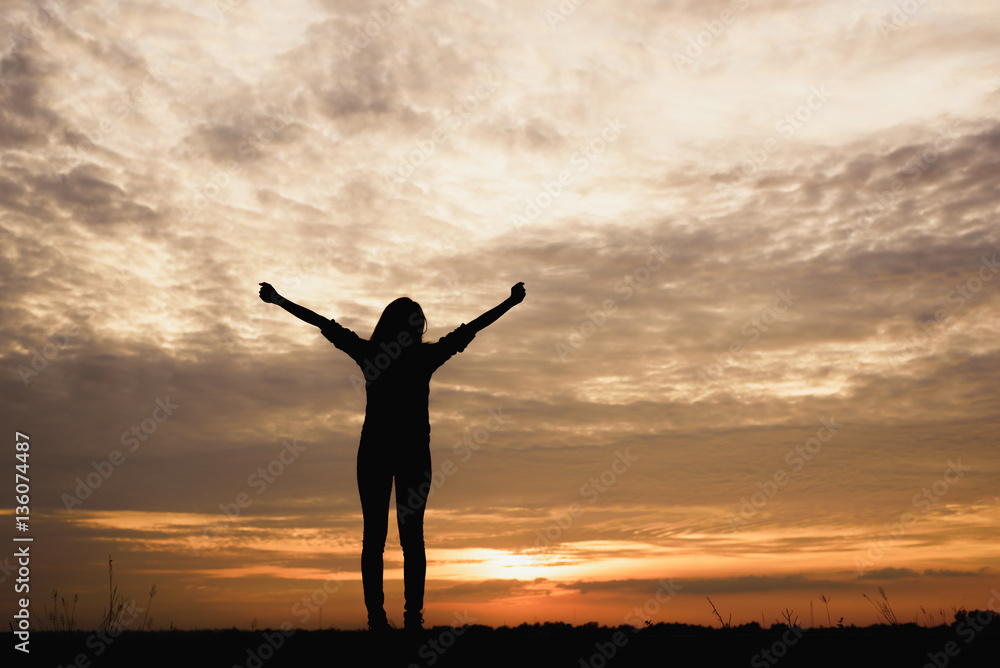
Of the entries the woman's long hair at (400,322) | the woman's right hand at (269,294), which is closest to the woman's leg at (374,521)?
the woman's long hair at (400,322)

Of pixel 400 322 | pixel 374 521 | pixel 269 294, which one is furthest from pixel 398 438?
pixel 269 294

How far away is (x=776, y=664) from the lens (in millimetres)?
5895

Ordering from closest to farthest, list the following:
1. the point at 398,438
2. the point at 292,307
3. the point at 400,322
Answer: the point at 398,438 → the point at 400,322 → the point at 292,307

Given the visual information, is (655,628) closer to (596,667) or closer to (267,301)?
(596,667)

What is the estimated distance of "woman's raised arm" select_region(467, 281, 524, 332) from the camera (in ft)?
24.2

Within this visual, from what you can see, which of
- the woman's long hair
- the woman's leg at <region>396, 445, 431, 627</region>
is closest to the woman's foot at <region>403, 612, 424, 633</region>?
the woman's leg at <region>396, 445, 431, 627</region>

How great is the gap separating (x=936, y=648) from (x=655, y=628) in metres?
3.27

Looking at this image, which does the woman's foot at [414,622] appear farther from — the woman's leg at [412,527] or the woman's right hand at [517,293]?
the woman's right hand at [517,293]

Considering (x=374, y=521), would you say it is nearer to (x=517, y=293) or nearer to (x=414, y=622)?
(x=414, y=622)

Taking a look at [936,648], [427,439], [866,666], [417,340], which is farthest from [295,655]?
[936,648]

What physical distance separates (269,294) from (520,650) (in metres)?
3.72

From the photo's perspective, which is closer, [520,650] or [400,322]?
[520,650]

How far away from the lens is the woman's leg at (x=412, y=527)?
7.08m

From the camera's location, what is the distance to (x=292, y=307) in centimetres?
764
